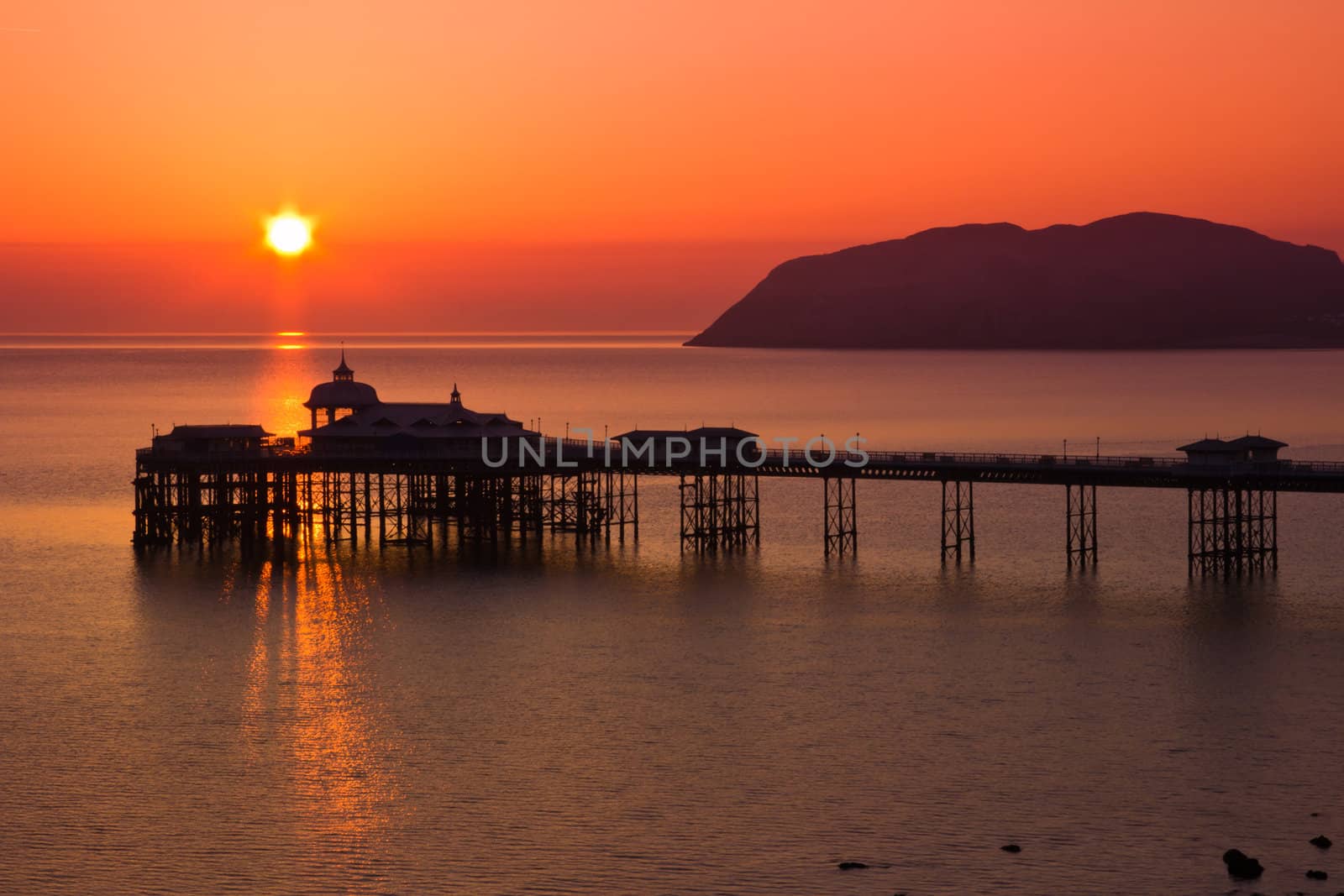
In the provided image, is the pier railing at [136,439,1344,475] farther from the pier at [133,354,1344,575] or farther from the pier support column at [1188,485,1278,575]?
the pier support column at [1188,485,1278,575]

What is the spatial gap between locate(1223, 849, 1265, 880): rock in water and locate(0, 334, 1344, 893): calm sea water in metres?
0.31

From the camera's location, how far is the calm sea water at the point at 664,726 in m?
A: 47.0

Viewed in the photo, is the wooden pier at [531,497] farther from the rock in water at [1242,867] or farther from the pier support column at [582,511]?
the rock in water at [1242,867]

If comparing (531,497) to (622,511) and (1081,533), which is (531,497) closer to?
(622,511)

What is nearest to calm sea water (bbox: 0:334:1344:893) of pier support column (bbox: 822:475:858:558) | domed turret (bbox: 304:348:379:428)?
pier support column (bbox: 822:475:858:558)

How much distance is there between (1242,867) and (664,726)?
2010cm

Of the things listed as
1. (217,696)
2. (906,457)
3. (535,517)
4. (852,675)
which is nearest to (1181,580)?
(906,457)

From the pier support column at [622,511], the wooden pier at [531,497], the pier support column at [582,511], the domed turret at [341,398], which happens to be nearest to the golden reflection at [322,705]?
the wooden pier at [531,497]

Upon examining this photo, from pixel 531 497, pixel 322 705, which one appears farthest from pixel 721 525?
pixel 322 705

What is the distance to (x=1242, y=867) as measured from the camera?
44.9m

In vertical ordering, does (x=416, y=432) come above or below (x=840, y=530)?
above

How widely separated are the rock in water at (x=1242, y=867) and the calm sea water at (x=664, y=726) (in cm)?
31

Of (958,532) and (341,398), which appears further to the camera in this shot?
(341,398)

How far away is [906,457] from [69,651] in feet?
156
